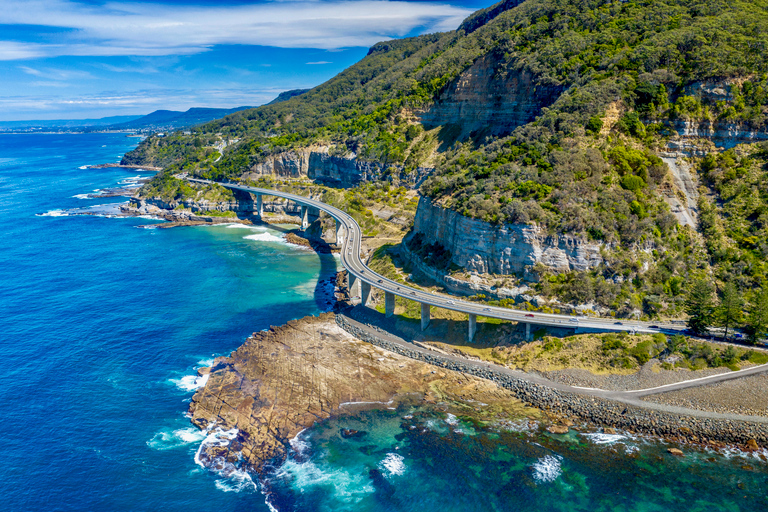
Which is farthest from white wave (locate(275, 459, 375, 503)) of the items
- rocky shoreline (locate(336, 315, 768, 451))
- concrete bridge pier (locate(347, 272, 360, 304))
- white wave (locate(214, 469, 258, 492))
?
concrete bridge pier (locate(347, 272, 360, 304))

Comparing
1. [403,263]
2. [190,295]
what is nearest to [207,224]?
[190,295]

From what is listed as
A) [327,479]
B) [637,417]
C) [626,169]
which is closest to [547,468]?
[637,417]

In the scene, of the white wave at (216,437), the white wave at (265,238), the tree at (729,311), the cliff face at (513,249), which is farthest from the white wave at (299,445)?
the white wave at (265,238)

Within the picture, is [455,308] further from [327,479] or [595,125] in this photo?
[595,125]

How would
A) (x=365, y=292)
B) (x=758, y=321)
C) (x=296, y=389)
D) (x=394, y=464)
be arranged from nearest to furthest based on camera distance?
1. (x=394, y=464)
2. (x=758, y=321)
3. (x=296, y=389)
4. (x=365, y=292)

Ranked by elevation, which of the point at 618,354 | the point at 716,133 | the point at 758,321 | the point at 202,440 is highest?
the point at 716,133

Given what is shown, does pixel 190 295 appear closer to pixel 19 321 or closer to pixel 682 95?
pixel 19 321

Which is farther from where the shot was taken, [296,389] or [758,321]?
[296,389]
